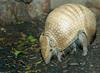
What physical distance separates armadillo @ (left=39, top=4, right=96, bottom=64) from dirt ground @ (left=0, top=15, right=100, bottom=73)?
175 mm

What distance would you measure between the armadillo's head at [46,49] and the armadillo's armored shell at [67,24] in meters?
0.16

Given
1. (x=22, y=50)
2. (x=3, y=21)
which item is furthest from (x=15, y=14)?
(x=22, y=50)

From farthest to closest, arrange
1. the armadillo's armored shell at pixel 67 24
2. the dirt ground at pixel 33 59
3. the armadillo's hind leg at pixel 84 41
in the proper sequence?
1. the armadillo's hind leg at pixel 84 41
2. the armadillo's armored shell at pixel 67 24
3. the dirt ground at pixel 33 59

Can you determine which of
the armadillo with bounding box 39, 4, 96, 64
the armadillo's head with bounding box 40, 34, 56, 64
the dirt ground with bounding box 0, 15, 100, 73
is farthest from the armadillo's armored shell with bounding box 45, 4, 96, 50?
the dirt ground with bounding box 0, 15, 100, 73

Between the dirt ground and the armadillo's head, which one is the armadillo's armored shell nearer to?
the armadillo's head

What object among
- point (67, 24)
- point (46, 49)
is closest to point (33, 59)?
point (46, 49)

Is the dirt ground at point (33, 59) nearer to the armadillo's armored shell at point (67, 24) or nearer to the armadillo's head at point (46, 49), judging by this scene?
the armadillo's head at point (46, 49)

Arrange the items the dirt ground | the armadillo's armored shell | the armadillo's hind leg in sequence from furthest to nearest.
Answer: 1. the armadillo's hind leg
2. the armadillo's armored shell
3. the dirt ground

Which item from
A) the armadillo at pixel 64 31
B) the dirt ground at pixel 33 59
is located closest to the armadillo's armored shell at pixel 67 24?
the armadillo at pixel 64 31

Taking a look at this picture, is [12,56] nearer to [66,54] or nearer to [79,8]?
[66,54]

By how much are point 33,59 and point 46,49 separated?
0.54 meters

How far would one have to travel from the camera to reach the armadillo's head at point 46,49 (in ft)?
22.5

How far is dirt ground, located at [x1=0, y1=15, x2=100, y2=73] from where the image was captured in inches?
270

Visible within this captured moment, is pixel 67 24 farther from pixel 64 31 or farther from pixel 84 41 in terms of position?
pixel 84 41
